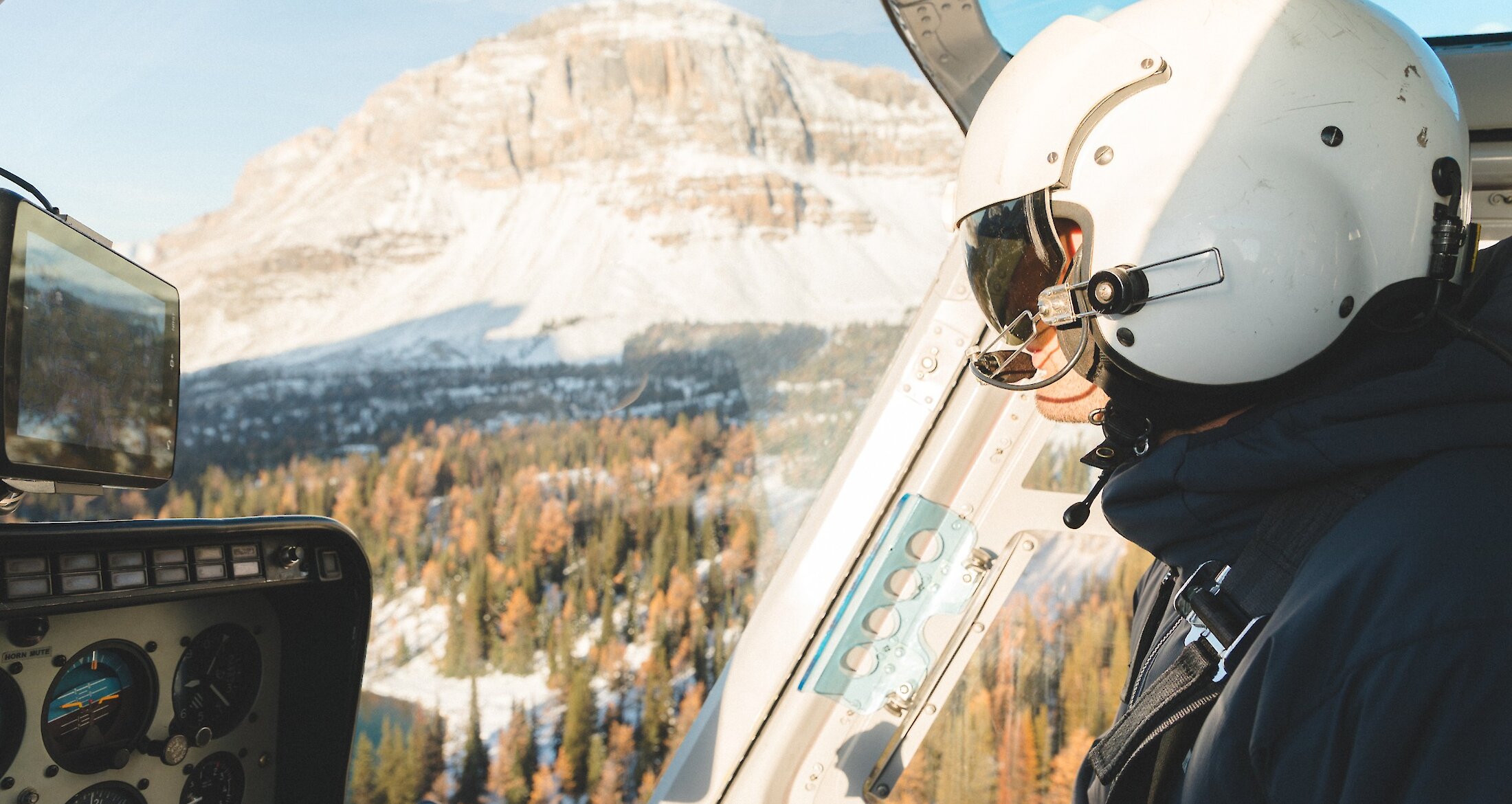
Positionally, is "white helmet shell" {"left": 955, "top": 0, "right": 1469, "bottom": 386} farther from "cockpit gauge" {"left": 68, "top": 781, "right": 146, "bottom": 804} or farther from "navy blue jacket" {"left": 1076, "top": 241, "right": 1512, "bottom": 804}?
"cockpit gauge" {"left": 68, "top": 781, "right": 146, "bottom": 804}

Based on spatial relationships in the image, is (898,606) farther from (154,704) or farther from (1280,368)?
(154,704)

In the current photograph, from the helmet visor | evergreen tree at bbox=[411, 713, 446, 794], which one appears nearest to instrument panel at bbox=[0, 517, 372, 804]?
the helmet visor

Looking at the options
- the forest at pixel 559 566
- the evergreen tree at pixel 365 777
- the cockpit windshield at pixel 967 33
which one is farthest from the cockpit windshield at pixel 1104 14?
the evergreen tree at pixel 365 777

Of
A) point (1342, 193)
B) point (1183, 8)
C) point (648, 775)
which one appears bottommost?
point (648, 775)

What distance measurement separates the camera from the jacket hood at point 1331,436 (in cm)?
76

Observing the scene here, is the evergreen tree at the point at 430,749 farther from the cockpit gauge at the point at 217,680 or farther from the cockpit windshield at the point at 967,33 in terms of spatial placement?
the cockpit windshield at the point at 967,33

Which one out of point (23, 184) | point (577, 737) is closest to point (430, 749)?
point (577, 737)

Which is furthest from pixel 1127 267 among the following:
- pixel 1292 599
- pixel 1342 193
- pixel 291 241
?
pixel 291 241

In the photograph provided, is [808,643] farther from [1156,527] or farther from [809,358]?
[1156,527]

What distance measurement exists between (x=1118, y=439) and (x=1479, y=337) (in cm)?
37

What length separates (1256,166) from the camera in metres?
0.91

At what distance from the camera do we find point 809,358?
9.11 ft

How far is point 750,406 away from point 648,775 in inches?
47.4

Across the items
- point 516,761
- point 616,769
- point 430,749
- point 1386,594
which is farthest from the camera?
point 430,749
